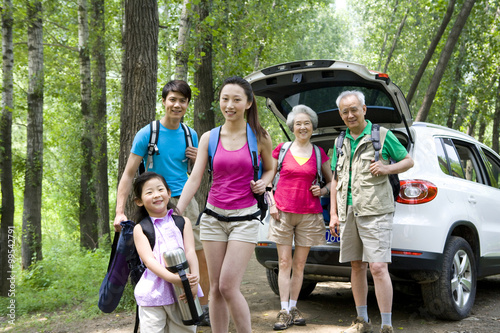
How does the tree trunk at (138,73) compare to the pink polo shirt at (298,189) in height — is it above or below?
above

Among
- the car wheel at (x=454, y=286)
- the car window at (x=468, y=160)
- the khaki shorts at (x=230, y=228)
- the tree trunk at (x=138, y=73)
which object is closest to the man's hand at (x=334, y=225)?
the car wheel at (x=454, y=286)

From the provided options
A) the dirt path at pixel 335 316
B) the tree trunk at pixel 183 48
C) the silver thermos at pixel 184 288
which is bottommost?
the dirt path at pixel 335 316

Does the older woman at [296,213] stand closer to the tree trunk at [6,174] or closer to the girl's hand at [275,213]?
the girl's hand at [275,213]

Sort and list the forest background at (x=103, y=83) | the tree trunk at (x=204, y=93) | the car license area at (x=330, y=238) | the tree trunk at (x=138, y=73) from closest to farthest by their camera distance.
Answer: the car license area at (x=330, y=238)
the tree trunk at (x=138, y=73)
the forest background at (x=103, y=83)
the tree trunk at (x=204, y=93)

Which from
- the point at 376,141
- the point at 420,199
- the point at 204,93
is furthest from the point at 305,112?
the point at 204,93

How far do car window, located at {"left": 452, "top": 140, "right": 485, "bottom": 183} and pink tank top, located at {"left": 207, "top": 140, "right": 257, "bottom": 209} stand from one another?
3.00 metres

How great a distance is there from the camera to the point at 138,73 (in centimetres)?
598

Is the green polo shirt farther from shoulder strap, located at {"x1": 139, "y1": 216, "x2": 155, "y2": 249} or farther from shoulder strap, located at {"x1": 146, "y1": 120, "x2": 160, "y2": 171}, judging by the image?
shoulder strap, located at {"x1": 139, "y1": 216, "x2": 155, "y2": 249}

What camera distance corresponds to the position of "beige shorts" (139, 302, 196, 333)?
3107mm

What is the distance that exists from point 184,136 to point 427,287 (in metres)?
2.76

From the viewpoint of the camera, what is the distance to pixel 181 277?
301 centimetres

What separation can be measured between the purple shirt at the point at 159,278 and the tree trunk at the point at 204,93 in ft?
24.8

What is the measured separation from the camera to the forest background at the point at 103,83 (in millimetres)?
7054

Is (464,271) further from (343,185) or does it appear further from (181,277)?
(181,277)
